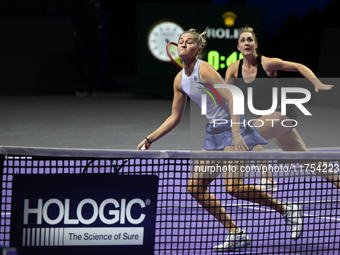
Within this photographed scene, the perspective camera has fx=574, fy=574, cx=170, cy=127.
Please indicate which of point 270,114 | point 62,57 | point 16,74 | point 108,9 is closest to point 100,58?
point 62,57

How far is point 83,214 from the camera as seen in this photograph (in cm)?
275

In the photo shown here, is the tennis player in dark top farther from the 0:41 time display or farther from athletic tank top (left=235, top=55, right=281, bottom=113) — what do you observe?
the 0:41 time display

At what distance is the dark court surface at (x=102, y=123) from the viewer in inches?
292

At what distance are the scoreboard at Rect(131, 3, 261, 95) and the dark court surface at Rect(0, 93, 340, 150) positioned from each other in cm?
89

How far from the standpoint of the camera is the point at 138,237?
109 inches

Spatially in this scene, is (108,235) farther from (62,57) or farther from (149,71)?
(62,57)

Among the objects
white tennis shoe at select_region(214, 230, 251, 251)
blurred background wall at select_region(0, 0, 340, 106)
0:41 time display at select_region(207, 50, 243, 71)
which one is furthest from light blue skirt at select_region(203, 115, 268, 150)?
blurred background wall at select_region(0, 0, 340, 106)

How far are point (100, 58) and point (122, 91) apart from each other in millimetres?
1152

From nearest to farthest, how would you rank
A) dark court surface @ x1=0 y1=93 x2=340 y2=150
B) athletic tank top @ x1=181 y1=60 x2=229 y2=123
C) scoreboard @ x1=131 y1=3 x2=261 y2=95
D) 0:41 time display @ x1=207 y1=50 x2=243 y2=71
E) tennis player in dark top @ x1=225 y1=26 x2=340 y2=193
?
athletic tank top @ x1=181 y1=60 x2=229 y2=123
tennis player in dark top @ x1=225 y1=26 x2=340 y2=193
dark court surface @ x1=0 y1=93 x2=340 y2=150
0:41 time display @ x1=207 y1=50 x2=243 y2=71
scoreboard @ x1=131 y1=3 x2=261 y2=95

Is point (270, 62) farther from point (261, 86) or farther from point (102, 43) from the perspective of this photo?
point (102, 43)

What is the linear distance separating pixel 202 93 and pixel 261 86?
0.93 m

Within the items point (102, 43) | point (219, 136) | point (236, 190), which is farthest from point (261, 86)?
point (102, 43)

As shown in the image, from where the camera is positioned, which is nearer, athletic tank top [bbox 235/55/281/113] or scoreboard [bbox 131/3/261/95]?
athletic tank top [bbox 235/55/281/113]

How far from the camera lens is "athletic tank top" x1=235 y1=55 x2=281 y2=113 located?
14.6 feet
